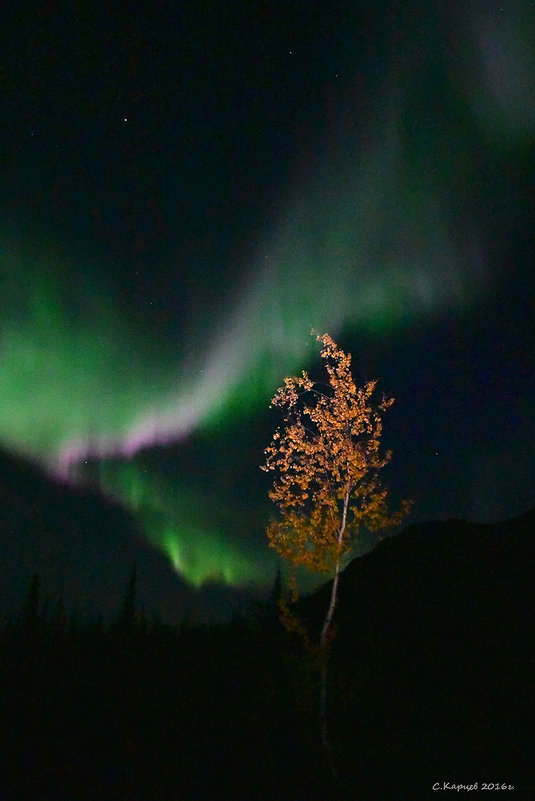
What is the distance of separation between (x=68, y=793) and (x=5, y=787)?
3.08m

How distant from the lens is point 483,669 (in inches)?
1323

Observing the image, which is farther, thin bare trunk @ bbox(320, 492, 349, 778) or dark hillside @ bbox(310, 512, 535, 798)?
dark hillside @ bbox(310, 512, 535, 798)

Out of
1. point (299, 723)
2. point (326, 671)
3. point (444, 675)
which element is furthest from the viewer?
point (444, 675)

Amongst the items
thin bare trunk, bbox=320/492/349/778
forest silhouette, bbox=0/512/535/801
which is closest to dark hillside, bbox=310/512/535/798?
forest silhouette, bbox=0/512/535/801

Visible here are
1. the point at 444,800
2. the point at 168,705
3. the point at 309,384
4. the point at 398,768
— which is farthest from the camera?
the point at 168,705

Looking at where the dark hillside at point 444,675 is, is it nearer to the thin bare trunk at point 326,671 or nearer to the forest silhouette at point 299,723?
the forest silhouette at point 299,723

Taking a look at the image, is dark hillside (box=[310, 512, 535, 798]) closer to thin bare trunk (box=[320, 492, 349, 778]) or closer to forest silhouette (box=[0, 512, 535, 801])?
forest silhouette (box=[0, 512, 535, 801])

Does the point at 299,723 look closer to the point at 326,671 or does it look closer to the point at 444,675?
the point at 326,671

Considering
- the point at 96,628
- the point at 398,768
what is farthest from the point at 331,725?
the point at 96,628

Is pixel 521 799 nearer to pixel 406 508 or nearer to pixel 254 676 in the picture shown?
pixel 406 508

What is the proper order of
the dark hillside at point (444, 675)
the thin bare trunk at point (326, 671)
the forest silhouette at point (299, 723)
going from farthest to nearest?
1. the dark hillside at point (444, 675)
2. the forest silhouette at point (299, 723)
3. the thin bare trunk at point (326, 671)

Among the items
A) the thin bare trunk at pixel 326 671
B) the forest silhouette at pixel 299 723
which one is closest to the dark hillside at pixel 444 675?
the forest silhouette at pixel 299 723

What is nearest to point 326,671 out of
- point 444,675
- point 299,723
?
point 299,723

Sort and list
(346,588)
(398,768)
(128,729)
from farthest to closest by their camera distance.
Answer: (346,588) → (128,729) → (398,768)
